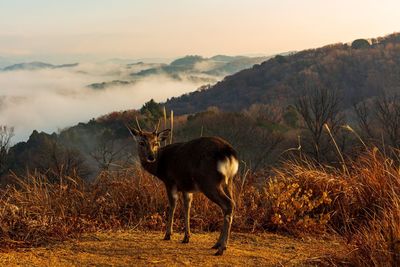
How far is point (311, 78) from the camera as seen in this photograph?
149750 millimetres

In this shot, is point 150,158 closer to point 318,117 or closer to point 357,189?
point 357,189

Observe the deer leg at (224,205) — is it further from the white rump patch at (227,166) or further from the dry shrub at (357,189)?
the dry shrub at (357,189)

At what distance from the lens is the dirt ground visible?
6.15m

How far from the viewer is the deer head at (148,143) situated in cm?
757

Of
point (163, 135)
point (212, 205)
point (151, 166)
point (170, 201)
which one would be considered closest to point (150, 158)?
point (151, 166)

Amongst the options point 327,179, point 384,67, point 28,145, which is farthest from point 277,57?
point 327,179

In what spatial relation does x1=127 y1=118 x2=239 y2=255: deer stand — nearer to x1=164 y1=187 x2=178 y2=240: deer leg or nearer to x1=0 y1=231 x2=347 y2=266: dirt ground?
x1=164 y1=187 x2=178 y2=240: deer leg

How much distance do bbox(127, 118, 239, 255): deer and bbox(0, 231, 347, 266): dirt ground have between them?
0.29 meters

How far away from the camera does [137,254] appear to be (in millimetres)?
6551

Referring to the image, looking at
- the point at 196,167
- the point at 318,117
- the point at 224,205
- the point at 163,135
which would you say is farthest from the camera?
the point at 318,117

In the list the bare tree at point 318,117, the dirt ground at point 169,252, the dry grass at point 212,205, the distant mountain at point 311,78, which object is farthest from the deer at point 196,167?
the distant mountain at point 311,78

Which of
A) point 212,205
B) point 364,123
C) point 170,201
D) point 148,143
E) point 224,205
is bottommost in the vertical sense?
point 364,123

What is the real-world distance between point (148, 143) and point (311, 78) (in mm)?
147358

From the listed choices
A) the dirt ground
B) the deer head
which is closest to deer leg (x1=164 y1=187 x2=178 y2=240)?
the dirt ground
